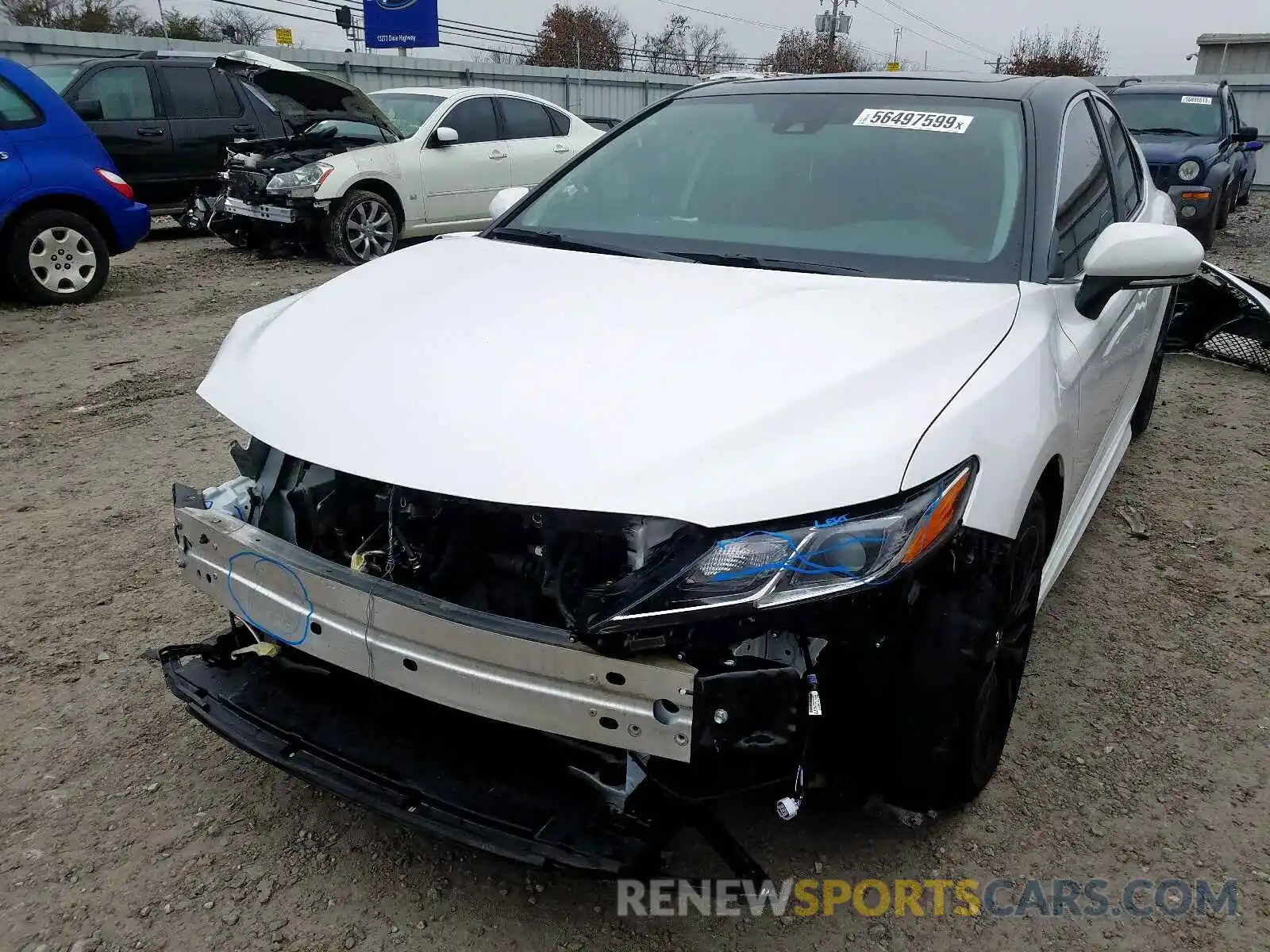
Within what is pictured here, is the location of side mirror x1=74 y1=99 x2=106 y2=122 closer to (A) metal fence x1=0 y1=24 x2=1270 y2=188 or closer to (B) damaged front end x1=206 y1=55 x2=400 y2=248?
(B) damaged front end x1=206 y1=55 x2=400 y2=248

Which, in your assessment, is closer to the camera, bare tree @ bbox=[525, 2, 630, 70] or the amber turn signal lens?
the amber turn signal lens

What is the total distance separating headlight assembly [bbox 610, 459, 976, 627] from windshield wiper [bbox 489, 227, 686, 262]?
44.6 inches

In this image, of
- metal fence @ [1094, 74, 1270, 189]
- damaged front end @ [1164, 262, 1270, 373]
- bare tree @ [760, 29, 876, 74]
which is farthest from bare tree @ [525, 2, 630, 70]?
damaged front end @ [1164, 262, 1270, 373]

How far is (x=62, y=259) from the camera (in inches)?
289

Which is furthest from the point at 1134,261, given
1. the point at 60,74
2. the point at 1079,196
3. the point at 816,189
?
the point at 60,74

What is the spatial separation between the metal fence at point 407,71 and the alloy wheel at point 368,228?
18.0 feet

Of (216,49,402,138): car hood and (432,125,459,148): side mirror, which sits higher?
(216,49,402,138): car hood

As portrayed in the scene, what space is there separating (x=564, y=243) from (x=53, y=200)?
20.0 ft

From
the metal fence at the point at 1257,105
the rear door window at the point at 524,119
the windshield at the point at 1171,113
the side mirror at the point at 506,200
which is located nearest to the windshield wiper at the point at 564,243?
the side mirror at the point at 506,200

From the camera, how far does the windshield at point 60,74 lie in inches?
368

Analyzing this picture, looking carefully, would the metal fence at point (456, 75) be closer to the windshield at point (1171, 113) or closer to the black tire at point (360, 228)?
the windshield at point (1171, 113)

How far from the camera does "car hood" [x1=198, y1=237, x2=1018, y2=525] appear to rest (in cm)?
166

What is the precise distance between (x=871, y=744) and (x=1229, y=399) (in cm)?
482

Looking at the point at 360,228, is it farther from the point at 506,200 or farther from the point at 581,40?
the point at 581,40
